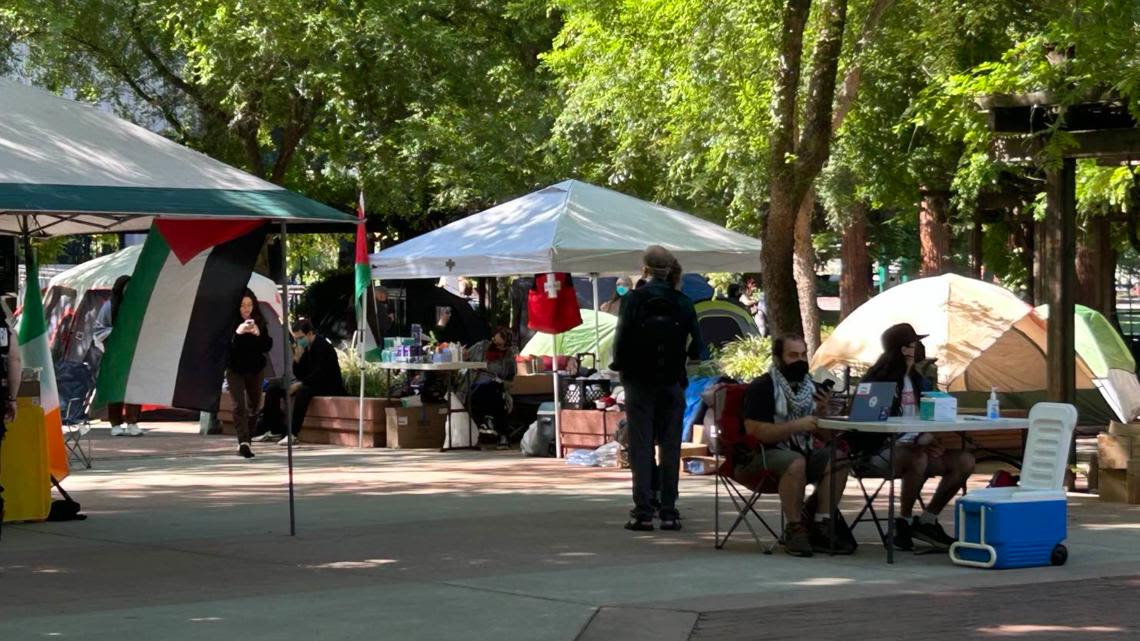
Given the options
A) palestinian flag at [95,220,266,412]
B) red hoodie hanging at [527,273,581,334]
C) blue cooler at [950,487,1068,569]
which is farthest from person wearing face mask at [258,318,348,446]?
blue cooler at [950,487,1068,569]

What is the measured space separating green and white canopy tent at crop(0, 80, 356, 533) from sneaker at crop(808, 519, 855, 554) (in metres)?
3.36

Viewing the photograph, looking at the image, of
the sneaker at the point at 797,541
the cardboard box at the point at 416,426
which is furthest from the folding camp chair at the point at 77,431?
the sneaker at the point at 797,541

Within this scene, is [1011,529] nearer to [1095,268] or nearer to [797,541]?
[797,541]

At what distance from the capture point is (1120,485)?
1324cm

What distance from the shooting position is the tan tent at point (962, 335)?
19266mm

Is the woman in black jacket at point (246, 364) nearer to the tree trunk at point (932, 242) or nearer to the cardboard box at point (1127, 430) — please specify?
Result: the cardboard box at point (1127, 430)

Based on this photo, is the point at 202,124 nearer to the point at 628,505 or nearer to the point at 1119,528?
the point at 628,505

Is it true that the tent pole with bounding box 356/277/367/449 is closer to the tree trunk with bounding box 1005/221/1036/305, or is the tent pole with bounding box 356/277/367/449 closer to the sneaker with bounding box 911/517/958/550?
the sneaker with bounding box 911/517/958/550

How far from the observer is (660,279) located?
11.8 meters

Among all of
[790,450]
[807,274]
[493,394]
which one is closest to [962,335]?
[493,394]

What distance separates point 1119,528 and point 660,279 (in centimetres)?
341

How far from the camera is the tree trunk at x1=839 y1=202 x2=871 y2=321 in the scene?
111ft

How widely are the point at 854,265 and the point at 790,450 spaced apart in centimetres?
2452

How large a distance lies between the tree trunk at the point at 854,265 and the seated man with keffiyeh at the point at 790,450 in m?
23.2
